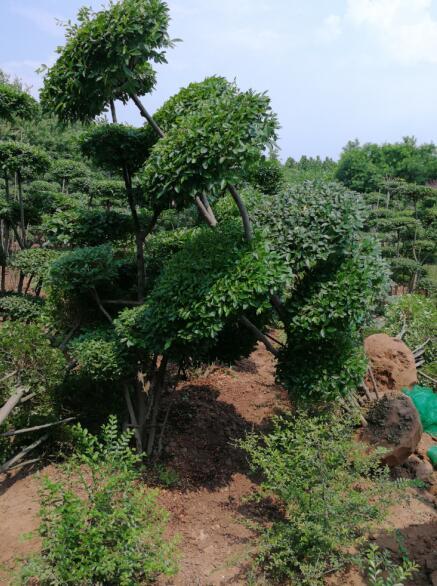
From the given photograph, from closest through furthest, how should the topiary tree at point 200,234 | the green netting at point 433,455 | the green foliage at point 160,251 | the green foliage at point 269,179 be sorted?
the topiary tree at point 200,234, the green foliage at point 160,251, the green netting at point 433,455, the green foliage at point 269,179

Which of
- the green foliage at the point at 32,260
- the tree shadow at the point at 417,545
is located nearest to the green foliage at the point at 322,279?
the tree shadow at the point at 417,545

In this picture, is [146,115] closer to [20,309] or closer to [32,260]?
[32,260]

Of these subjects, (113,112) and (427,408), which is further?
(427,408)

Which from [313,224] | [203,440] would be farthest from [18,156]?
[313,224]

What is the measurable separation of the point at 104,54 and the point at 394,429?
4756 mm

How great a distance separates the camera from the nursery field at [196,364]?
3.62 m

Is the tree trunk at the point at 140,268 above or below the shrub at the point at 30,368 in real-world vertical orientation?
above

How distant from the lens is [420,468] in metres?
5.61

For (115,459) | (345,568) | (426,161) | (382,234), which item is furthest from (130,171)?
(426,161)

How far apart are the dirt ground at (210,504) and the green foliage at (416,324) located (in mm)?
2827

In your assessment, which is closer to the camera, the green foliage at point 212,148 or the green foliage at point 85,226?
the green foliage at point 212,148

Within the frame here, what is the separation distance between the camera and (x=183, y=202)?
411 cm

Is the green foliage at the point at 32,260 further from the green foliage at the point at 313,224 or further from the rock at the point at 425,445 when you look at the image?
the rock at the point at 425,445

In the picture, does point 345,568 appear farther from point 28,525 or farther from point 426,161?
point 426,161
